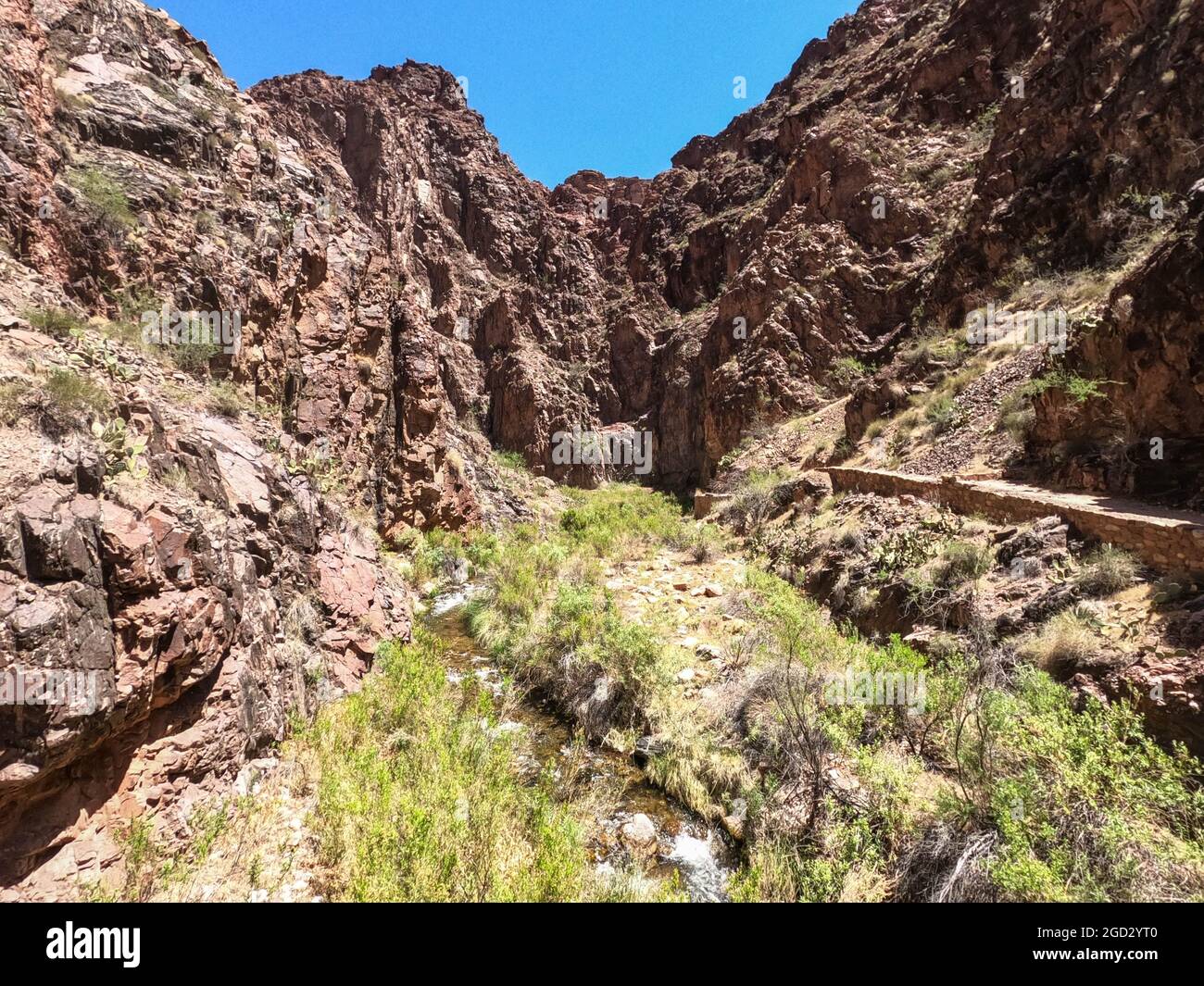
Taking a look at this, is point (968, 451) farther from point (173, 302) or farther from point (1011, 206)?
point (173, 302)

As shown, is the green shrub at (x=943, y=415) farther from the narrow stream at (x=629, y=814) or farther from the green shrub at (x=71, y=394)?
the green shrub at (x=71, y=394)

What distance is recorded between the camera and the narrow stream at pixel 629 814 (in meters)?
4.44

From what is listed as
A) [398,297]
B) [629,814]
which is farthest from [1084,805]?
[398,297]

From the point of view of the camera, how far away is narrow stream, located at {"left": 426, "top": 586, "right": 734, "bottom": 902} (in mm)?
4441

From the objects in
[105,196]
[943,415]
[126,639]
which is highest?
[105,196]

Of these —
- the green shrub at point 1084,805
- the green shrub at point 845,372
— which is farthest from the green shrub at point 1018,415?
the green shrub at point 845,372

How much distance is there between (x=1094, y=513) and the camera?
586 centimetres

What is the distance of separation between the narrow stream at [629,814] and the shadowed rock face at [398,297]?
8.74ft

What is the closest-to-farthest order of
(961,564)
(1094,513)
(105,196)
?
1. (1094,513)
2. (961,564)
3. (105,196)

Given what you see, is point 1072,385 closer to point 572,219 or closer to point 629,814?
point 629,814

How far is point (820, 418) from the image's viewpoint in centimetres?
1989

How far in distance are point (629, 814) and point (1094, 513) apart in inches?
244
